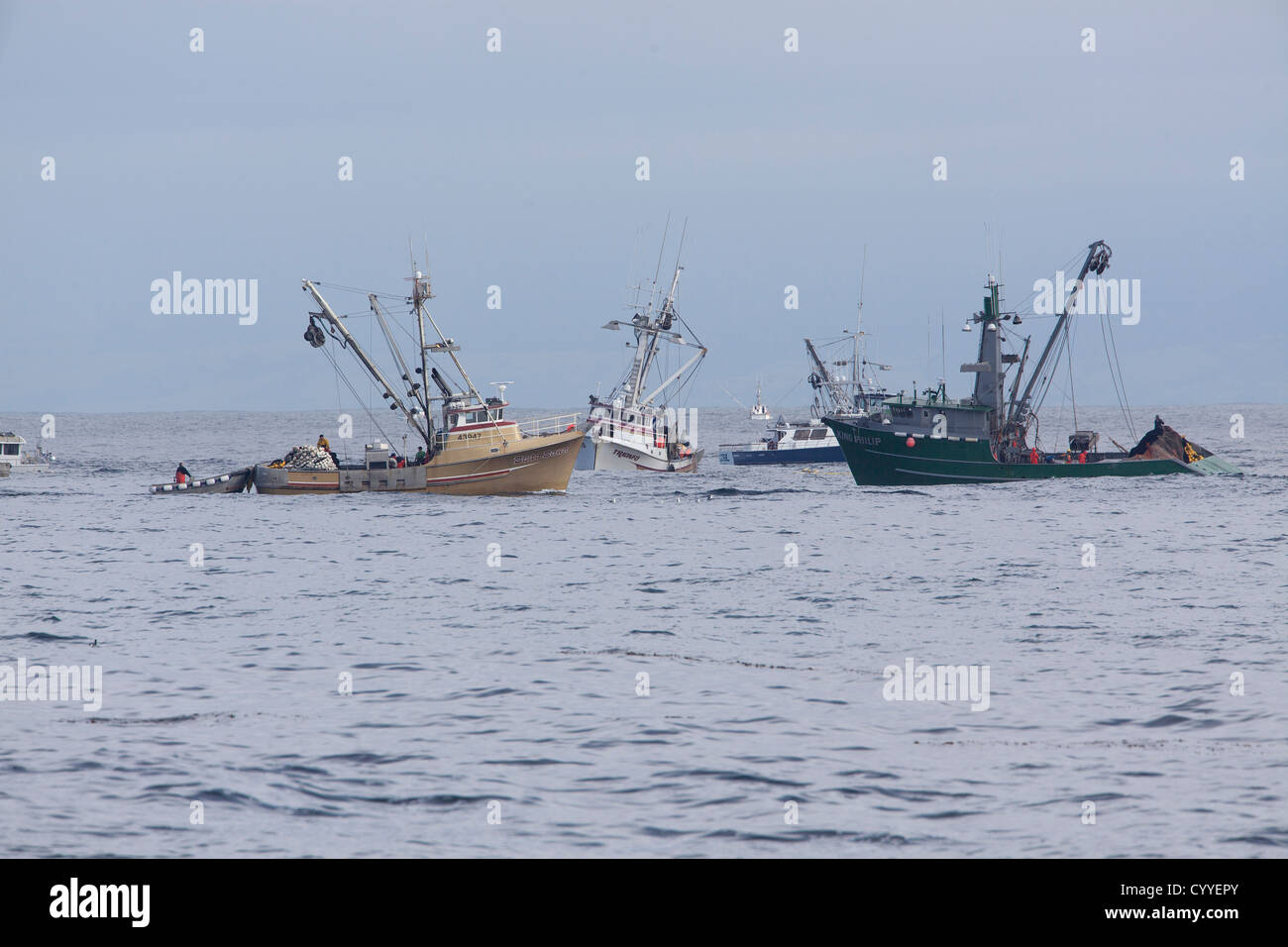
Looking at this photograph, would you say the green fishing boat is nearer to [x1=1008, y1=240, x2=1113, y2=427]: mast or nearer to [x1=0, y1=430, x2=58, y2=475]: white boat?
[x1=1008, y1=240, x2=1113, y2=427]: mast

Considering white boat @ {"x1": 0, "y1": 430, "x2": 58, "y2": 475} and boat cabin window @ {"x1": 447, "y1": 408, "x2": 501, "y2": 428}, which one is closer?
boat cabin window @ {"x1": 447, "y1": 408, "x2": 501, "y2": 428}

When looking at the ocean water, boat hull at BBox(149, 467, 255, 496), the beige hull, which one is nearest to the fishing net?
the ocean water

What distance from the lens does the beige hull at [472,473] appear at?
6203cm

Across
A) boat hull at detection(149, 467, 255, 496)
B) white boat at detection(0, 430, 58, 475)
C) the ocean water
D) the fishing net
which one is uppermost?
white boat at detection(0, 430, 58, 475)

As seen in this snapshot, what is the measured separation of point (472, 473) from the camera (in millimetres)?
62219

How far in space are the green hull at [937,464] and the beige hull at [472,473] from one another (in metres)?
16.1

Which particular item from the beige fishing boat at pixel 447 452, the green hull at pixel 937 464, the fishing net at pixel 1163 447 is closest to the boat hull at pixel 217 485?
the beige fishing boat at pixel 447 452

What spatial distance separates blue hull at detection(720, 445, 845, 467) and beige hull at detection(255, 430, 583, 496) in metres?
46.0

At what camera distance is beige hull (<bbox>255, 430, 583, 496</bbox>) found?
2442 inches

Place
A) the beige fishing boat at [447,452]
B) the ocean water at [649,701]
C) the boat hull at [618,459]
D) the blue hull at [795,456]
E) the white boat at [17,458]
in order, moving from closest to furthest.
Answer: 1. the ocean water at [649,701]
2. the beige fishing boat at [447,452]
3. the boat hull at [618,459]
4. the white boat at [17,458]
5. the blue hull at [795,456]

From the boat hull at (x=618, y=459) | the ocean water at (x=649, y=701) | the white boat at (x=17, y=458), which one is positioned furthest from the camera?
the white boat at (x=17, y=458)

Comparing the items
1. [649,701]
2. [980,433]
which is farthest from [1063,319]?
[649,701]

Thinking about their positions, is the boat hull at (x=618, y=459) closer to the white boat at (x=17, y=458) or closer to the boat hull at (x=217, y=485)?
the boat hull at (x=217, y=485)
